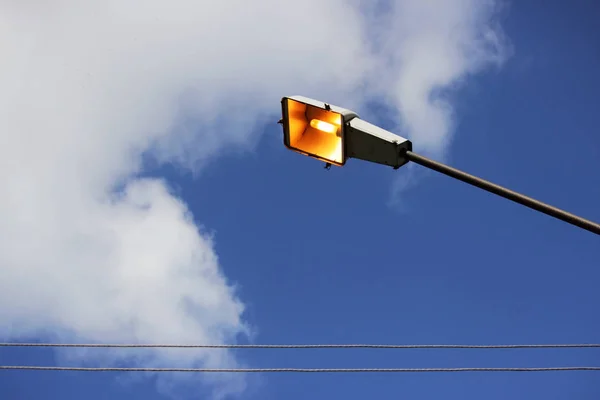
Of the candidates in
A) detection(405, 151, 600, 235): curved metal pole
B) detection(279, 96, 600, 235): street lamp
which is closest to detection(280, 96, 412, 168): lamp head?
detection(279, 96, 600, 235): street lamp

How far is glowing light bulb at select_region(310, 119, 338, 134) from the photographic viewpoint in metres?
3.65

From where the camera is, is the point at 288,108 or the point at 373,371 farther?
the point at 373,371

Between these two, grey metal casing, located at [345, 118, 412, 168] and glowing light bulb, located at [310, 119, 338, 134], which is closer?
grey metal casing, located at [345, 118, 412, 168]

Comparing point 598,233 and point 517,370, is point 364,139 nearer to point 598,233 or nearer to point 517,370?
point 598,233

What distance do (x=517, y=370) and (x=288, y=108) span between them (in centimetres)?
398

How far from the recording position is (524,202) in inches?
114

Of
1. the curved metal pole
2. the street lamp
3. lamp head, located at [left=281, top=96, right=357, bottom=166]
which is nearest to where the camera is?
the curved metal pole

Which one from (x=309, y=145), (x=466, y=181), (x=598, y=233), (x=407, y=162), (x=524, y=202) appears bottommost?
(x=598, y=233)

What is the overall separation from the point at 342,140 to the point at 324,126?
0.76 ft

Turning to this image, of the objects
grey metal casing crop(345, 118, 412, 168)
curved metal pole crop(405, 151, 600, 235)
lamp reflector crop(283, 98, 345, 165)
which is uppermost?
lamp reflector crop(283, 98, 345, 165)

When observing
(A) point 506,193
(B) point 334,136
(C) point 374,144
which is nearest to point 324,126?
(B) point 334,136

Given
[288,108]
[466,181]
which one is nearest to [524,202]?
[466,181]

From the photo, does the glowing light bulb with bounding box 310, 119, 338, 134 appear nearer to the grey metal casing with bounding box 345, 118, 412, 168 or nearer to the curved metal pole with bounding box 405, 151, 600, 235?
the grey metal casing with bounding box 345, 118, 412, 168

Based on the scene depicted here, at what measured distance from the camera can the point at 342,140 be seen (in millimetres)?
3506
